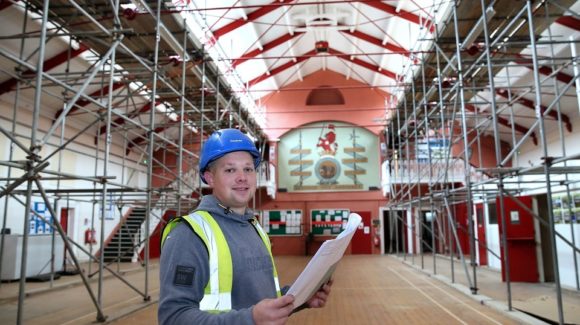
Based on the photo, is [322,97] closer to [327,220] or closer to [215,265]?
[327,220]

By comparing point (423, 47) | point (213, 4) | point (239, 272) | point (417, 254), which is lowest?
point (417, 254)

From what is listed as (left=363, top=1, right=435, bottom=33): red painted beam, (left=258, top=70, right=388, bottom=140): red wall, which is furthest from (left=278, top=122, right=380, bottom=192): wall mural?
(left=363, top=1, right=435, bottom=33): red painted beam

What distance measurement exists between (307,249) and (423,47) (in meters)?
10.4

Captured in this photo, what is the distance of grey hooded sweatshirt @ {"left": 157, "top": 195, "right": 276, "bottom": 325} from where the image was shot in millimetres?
1252

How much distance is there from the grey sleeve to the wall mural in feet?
60.2

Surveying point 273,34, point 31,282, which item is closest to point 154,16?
point 31,282

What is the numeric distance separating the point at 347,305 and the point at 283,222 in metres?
12.8

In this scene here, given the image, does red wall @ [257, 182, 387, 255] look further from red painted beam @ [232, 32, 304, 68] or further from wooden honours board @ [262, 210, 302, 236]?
red painted beam @ [232, 32, 304, 68]

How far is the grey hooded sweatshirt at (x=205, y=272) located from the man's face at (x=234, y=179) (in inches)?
1.6

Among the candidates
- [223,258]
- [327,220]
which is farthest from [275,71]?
[223,258]

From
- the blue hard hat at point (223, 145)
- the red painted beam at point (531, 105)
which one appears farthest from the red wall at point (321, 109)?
the blue hard hat at point (223, 145)

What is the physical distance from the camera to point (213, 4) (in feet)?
39.1

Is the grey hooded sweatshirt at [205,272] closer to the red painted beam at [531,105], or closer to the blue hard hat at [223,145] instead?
the blue hard hat at [223,145]

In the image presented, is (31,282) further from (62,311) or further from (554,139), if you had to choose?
(554,139)
